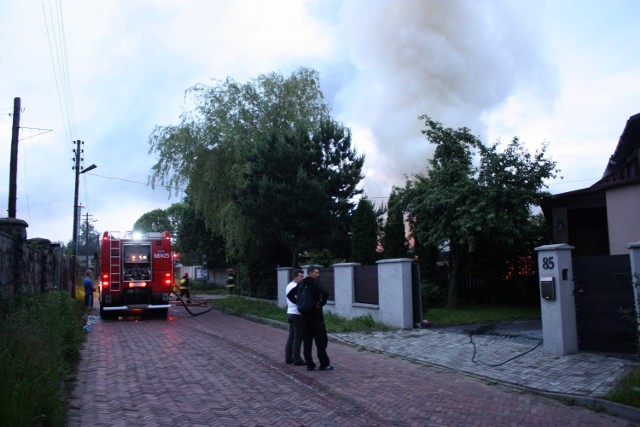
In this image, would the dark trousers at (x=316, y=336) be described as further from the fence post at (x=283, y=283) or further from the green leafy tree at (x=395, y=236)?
the fence post at (x=283, y=283)

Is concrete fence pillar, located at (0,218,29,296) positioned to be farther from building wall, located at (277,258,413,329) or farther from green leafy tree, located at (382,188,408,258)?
green leafy tree, located at (382,188,408,258)

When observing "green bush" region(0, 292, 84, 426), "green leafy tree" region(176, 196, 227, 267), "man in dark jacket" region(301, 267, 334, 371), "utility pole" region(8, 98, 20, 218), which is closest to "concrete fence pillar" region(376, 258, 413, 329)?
"man in dark jacket" region(301, 267, 334, 371)

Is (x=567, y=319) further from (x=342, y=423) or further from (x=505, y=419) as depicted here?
Answer: (x=342, y=423)

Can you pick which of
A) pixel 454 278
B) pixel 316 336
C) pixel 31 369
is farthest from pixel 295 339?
pixel 454 278

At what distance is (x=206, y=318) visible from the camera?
2081 centimetres

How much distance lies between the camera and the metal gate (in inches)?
354

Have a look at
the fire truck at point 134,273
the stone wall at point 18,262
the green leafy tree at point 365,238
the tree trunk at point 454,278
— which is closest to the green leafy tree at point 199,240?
the fire truck at point 134,273

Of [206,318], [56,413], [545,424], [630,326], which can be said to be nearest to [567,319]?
[630,326]

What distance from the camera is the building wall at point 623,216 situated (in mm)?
12273

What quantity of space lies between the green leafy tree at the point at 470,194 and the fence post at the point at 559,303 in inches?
219

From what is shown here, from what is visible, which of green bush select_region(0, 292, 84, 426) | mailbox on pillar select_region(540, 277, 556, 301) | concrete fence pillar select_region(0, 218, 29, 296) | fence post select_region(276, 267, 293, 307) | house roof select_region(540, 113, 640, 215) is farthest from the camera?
fence post select_region(276, 267, 293, 307)

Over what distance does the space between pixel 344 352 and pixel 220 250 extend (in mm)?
34362

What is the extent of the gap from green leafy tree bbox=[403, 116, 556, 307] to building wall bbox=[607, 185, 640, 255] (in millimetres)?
3045

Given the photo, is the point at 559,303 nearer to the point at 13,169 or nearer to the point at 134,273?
the point at 134,273
